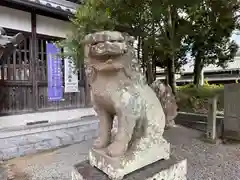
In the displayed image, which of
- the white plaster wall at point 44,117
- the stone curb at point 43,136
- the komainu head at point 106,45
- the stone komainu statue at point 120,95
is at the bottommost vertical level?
the stone curb at point 43,136

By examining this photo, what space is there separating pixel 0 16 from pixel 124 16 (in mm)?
2710

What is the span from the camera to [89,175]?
1.65 meters

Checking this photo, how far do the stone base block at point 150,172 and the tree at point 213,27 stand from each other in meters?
2.89

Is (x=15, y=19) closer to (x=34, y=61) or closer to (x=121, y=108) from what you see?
(x=34, y=61)

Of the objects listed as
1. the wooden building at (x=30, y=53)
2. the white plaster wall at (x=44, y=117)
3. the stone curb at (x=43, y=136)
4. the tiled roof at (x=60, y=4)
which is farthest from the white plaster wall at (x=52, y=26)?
the stone curb at (x=43, y=136)

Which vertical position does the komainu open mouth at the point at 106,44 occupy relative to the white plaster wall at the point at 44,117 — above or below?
above

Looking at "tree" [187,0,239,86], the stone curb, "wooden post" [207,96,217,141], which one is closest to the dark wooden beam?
Result: the stone curb

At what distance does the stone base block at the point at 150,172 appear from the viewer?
1604mm

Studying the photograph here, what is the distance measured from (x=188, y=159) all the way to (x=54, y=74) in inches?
143

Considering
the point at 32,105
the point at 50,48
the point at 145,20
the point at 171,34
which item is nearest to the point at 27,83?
the point at 32,105

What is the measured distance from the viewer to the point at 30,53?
190 inches

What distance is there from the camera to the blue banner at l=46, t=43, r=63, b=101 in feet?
16.8

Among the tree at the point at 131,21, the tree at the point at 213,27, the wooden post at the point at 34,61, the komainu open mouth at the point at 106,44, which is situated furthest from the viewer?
the wooden post at the point at 34,61

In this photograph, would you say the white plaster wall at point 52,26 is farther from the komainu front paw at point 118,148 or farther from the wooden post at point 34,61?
the komainu front paw at point 118,148
